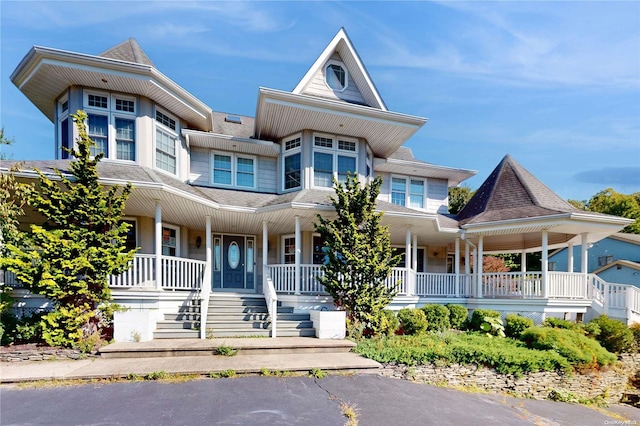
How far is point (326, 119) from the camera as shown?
11219mm

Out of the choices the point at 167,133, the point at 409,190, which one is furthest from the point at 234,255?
the point at 409,190

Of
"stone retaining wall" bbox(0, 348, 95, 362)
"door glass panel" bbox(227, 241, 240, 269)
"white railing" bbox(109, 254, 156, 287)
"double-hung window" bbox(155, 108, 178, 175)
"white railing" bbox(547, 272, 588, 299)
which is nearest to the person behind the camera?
"stone retaining wall" bbox(0, 348, 95, 362)

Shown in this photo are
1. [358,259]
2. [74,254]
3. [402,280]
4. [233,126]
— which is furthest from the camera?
[233,126]

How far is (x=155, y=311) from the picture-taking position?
8.59m

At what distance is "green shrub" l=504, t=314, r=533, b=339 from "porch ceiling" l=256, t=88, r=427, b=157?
23.9 ft

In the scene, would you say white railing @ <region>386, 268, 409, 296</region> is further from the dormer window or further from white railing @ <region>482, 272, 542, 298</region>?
the dormer window

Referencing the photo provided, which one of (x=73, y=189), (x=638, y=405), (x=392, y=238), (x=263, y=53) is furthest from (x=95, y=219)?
(x=638, y=405)

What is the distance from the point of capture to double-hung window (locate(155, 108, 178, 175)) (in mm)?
10680

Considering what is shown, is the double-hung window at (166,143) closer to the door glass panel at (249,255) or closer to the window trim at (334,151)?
the door glass panel at (249,255)

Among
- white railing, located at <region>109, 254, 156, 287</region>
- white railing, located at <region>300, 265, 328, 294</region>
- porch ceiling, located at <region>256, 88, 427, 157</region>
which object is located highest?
porch ceiling, located at <region>256, 88, 427, 157</region>

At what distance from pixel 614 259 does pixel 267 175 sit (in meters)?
23.6

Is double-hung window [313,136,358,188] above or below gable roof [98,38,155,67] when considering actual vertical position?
below

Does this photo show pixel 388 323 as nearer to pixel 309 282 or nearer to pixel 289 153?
pixel 309 282

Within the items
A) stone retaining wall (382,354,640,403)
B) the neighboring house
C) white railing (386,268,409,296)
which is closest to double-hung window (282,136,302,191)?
white railing (386,268,409,296)
